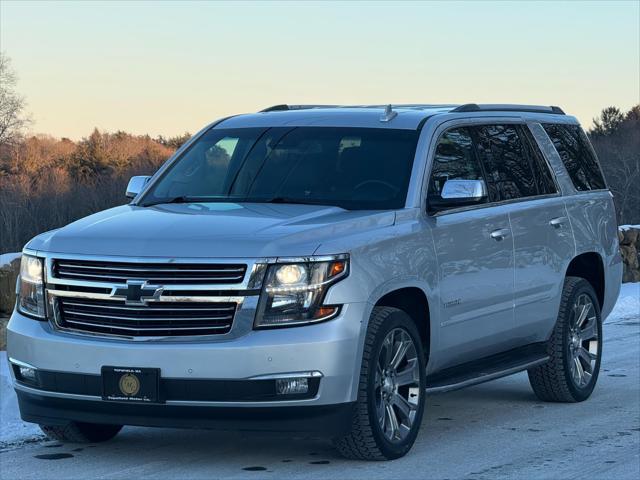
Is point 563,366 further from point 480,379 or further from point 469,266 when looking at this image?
point 469,266

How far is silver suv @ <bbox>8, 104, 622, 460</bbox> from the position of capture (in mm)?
6883

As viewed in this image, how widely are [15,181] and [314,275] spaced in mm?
96534

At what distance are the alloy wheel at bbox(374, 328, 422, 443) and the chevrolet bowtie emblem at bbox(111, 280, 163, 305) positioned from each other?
4.05ft

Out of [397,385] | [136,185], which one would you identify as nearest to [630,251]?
[136,185]

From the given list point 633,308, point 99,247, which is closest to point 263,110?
point 99,247

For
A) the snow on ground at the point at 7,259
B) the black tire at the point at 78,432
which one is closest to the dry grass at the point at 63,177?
the snow on ground at the point at 7,259

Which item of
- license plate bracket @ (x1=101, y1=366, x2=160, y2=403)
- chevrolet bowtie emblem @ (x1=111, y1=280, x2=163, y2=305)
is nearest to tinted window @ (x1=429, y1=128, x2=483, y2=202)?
chevrolet bowtie emblem @ (x1=111, y1=280, x2=163, y2=305)

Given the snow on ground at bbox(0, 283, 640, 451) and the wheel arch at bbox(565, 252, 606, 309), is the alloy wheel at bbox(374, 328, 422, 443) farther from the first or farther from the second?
the wheel arch at bbox(565, 252, 606, 309)

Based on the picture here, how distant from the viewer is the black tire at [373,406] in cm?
718

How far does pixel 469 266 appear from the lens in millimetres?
Result: 8344

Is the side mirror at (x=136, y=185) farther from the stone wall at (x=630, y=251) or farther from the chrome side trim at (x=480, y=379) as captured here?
the stone wall at (x=630, y=251)

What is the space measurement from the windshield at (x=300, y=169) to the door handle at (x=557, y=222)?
1.54 meters

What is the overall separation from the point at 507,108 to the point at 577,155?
0.95m

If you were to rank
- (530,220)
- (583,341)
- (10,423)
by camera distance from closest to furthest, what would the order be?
(10,423) < (530,220) < (583,341)
